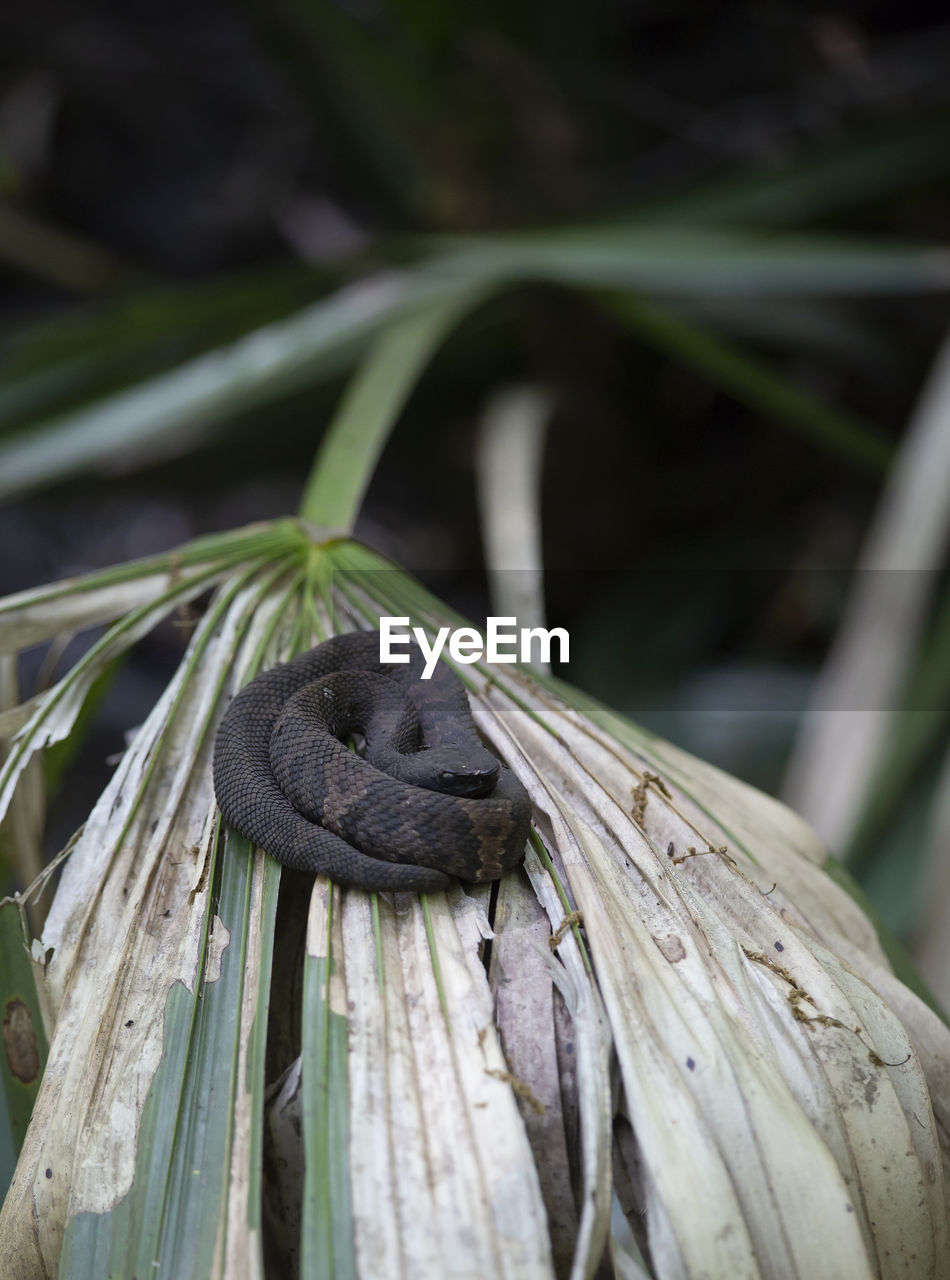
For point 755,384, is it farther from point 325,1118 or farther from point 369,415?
point 325,1118

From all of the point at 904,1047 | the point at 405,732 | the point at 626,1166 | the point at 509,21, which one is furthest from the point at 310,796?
the point at 509,21

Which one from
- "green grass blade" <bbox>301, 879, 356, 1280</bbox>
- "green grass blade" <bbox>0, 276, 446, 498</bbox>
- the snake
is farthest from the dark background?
"green grass blade" <bbox>301, 879, 356, 1280</bbox>

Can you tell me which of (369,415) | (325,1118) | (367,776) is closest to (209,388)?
(369,415)

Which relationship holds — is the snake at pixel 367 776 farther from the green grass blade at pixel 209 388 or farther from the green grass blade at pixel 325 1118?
the green grass blade at pixel 209 388

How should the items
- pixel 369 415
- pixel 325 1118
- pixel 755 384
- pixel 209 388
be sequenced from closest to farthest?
pixel 325 1118 → pixel 369 415 → pixel 209 388 → pixel 755 384

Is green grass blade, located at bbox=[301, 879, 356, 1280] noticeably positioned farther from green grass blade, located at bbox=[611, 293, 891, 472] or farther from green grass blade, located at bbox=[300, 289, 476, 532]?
green grass blade, located at bbox=[611, 293, 891, 472]

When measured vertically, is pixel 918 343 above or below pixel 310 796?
above

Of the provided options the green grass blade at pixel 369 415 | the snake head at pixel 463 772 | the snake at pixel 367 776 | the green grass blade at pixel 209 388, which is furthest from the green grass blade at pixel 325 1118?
the green grass blade at pixel 209 388

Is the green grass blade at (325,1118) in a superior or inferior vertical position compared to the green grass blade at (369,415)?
inferior

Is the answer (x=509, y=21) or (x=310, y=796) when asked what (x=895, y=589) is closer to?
(x=310, y=796)
